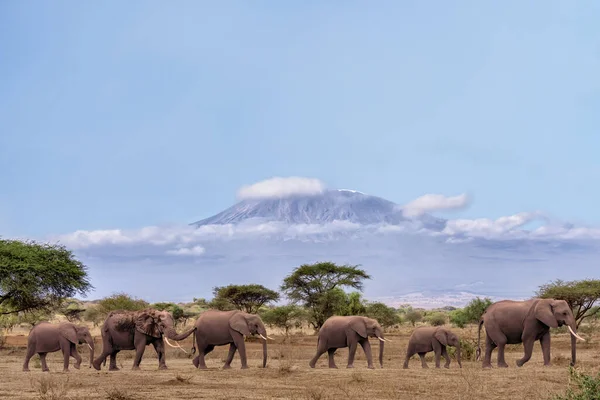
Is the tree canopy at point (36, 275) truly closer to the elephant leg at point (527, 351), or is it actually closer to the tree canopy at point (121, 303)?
the tree canopy at point (121, 303)

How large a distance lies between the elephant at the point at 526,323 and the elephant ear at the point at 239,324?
7.60 m

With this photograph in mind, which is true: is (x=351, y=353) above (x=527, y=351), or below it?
below

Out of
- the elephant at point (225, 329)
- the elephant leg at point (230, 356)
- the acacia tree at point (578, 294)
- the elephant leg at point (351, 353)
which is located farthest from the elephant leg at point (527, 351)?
the acacia tree at point (578, 294)

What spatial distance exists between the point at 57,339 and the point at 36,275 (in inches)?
795

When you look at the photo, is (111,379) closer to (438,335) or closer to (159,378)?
(159,378)

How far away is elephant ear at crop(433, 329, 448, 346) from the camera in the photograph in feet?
80.9

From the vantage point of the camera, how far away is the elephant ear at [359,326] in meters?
23.8

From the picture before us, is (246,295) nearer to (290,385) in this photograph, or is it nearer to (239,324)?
(239,324)

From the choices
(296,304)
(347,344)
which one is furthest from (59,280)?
(347,344)

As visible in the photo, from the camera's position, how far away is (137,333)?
22828mm

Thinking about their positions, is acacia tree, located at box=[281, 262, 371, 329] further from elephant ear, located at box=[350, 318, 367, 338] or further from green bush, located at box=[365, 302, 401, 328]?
elephant ear, located at box=[350, 318, 367, 338]

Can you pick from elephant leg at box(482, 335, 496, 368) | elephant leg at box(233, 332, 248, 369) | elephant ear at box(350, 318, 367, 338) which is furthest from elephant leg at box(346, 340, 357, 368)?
elephant leg at box(482, 335, 496, 368)

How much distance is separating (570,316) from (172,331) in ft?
39.7

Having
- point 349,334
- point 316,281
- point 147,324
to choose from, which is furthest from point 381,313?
point 147,324
